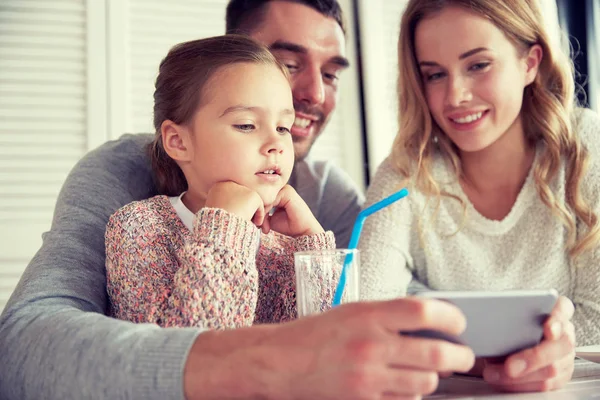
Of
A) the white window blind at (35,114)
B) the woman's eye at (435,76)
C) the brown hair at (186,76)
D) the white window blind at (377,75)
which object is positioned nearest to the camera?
the brown hair at (186,76)

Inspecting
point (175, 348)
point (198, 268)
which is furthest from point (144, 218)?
point (175, 348)

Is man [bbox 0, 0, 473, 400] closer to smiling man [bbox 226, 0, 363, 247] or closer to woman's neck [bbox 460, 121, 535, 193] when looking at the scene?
smiling man [bbox 226, 0, 363, 247]

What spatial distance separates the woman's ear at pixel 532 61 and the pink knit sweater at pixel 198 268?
1028 millimetres

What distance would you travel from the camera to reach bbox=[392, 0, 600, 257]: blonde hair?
1.81m

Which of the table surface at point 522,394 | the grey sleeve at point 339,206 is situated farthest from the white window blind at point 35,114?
the table surface at point 522,394

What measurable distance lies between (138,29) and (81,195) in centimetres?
196

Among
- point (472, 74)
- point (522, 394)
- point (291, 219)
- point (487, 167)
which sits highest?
point (472, 74)

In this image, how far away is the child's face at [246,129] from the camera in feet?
3.97

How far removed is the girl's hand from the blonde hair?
69cm

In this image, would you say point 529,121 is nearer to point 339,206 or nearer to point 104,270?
point 339,206

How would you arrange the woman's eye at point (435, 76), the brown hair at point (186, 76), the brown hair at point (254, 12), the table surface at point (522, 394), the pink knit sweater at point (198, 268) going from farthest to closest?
the brown hair at point (254, 12), the woman's eye at point (435, 76), the brown hair at point (186, 76), the pink knit sweater at point (198, 268), the table surface at point (522, 394)

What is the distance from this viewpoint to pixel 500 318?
0.77 meters

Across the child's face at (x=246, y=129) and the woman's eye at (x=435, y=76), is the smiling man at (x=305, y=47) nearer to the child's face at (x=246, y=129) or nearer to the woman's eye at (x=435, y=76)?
the woman's eye at (x=435, y=76)

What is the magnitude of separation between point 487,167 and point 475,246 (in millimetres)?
260
